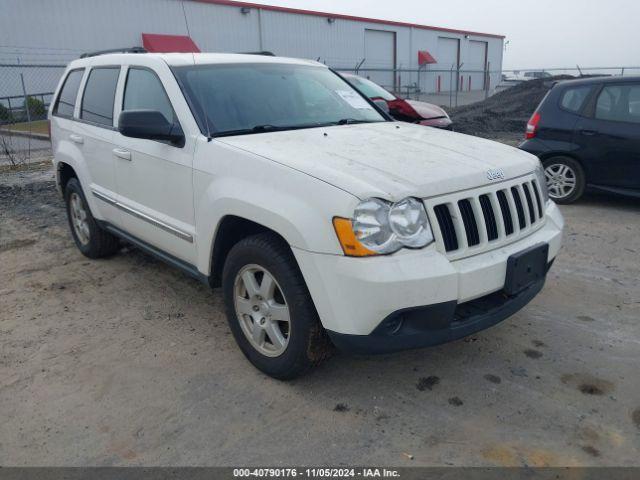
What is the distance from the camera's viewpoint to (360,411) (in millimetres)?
2920

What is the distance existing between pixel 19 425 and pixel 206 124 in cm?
196

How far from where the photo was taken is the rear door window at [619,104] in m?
6.38

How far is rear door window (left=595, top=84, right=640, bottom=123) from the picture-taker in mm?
6375

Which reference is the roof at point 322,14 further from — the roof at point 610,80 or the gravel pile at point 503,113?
the roof at point 610,80

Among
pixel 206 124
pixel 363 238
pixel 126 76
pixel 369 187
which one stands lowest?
pixel 363 238

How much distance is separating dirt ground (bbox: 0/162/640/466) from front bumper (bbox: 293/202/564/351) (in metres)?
0.48

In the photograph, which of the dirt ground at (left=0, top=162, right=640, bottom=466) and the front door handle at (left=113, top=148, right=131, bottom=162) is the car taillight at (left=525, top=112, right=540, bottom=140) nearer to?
the dirt ground at (left=0, top=162, right=640, bottom=466)

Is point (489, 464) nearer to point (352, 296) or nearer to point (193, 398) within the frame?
point (352, 296)

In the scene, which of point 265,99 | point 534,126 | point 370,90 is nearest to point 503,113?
point 370,90

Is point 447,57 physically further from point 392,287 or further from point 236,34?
point 392,287

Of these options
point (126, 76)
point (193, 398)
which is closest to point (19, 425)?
point (193, 398)

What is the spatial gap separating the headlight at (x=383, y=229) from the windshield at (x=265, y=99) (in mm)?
1253

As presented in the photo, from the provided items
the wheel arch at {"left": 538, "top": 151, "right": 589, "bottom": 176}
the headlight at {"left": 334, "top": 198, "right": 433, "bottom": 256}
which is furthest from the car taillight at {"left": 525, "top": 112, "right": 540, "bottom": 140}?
the headlight at {"left": 334, "top": 198, "right": 433, "bottom": 256}

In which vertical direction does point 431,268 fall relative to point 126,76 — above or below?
below
